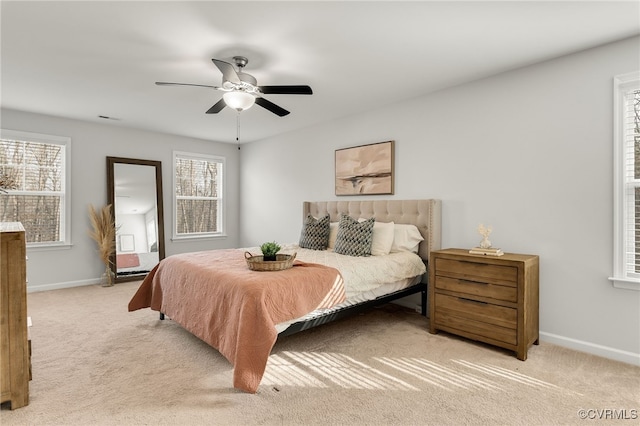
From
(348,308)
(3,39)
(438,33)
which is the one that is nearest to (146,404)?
(348,308)

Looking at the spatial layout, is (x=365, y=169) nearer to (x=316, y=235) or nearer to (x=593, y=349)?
(x=316, y=235)

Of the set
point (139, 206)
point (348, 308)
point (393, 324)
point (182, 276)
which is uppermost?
point (139, 206)

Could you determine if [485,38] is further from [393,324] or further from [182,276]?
[182,276]

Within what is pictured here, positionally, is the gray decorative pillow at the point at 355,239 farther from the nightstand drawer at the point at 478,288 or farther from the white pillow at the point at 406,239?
the nightstand drawer at the point at 478,288

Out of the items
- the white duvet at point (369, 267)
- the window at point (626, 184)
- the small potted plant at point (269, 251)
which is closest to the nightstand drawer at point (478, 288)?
the white duvet at point (369, 267)

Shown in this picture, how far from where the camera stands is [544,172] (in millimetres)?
2949

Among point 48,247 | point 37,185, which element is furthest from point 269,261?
point 37,185

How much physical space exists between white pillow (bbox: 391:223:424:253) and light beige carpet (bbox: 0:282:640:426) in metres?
0.88

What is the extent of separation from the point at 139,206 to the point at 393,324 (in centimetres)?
441

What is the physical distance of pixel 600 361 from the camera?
2561 millimetres

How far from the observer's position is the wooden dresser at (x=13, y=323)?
6.31 ft

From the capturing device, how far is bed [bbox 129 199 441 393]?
2.18 metres

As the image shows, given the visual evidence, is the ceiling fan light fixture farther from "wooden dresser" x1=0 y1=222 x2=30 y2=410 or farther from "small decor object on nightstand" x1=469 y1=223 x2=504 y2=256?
"small decor object on nightstand" x1=469 y1=223 x2=504 y2=256

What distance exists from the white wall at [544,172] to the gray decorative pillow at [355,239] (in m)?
0.76
